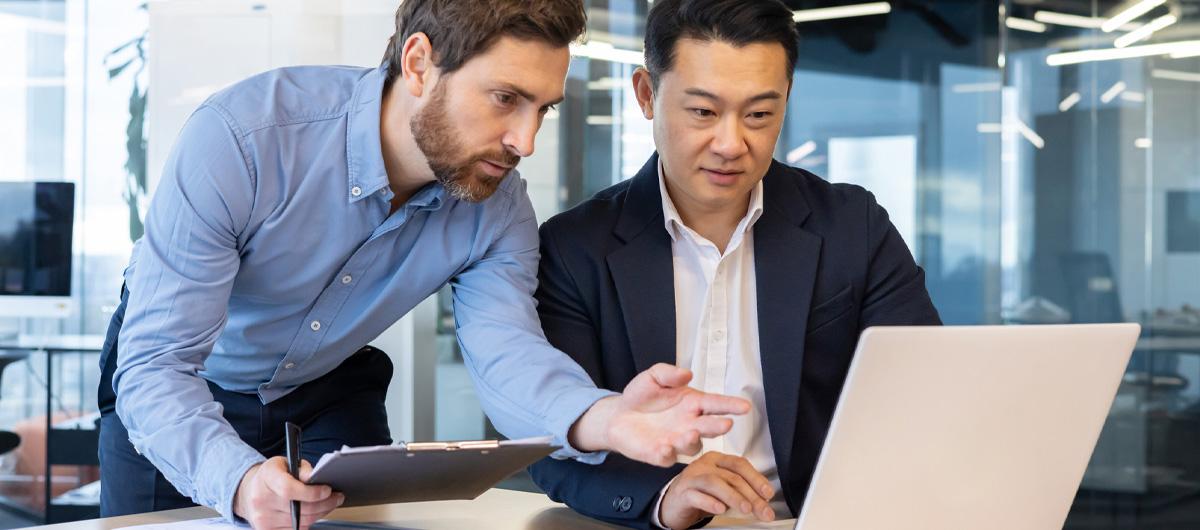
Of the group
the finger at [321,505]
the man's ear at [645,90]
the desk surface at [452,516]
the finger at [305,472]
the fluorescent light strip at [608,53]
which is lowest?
→ the desk surface at [452,516]

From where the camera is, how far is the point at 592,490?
1.61m

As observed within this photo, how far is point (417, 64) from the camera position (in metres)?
1.76

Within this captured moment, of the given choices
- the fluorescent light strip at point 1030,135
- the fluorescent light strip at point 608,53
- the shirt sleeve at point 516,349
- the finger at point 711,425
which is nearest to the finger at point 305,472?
the shirt sleeve at point 516,349

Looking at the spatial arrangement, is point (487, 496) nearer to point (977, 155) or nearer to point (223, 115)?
point (223, 115)

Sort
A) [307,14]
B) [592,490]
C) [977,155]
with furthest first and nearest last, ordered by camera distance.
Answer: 1. [977,155]
2. [307,14]
3. [592,490]

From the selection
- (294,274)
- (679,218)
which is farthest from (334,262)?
(679,218)

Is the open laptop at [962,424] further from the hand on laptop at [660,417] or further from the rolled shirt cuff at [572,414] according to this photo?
the rolled shirt cuff at [572,414]

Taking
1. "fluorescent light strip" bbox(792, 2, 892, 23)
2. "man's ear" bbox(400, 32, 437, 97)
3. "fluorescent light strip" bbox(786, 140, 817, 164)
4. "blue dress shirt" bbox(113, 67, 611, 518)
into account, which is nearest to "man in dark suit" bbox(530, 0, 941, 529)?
"blue dress shirt" bbox(113, 67, 611, 518)

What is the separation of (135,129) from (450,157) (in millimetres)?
3409

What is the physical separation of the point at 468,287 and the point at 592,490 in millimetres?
409

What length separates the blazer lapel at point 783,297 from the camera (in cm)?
178

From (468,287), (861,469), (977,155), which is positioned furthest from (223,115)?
(977,155)

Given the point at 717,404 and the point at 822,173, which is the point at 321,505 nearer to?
the point at 717,404

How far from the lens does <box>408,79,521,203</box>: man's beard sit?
1.68m
